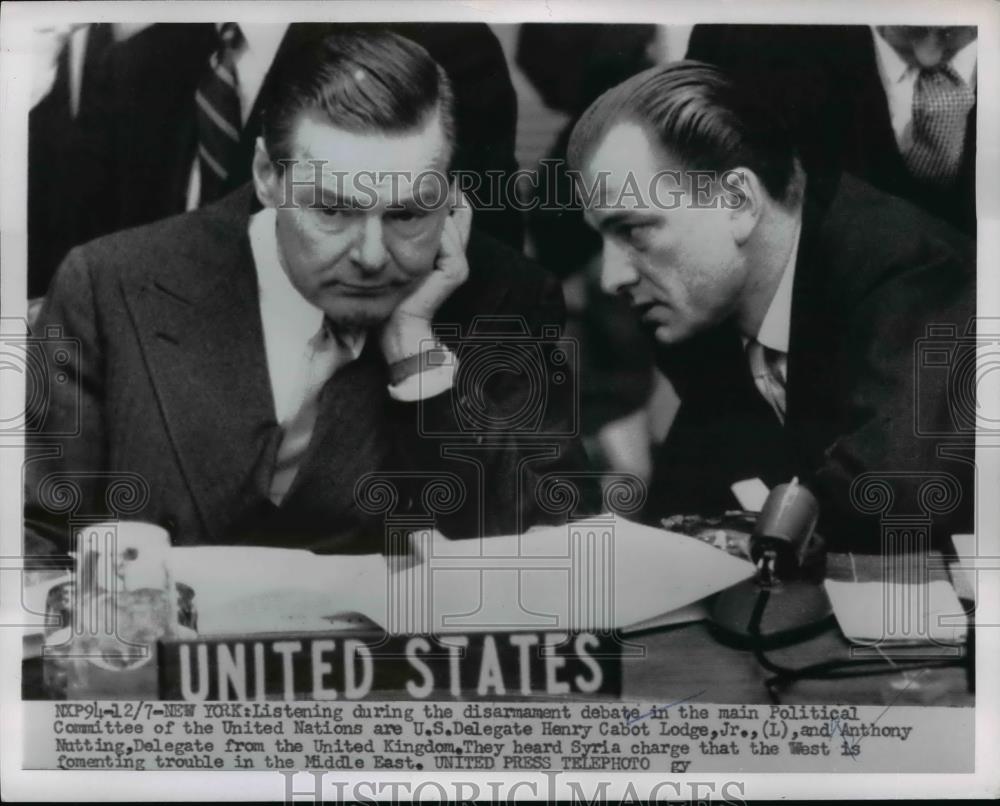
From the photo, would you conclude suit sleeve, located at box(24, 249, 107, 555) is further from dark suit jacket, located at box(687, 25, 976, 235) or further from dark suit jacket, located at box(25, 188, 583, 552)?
dark suit jacket, located at box(687, 25, 976, 235)

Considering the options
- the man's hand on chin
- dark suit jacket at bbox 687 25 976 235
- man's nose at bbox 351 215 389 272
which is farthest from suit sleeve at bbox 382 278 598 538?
dark suit jacket at bbox 687 25 976 235

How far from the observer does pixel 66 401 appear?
2607mm

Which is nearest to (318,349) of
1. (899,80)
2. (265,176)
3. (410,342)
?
(410,342)

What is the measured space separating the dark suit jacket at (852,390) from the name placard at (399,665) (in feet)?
1.61

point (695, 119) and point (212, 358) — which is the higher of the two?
point (695, 119)

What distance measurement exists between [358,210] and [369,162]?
0.46 ft

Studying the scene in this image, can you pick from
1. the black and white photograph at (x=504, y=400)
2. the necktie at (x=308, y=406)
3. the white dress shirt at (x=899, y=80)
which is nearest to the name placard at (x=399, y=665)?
the black and white photograph at (x=504, y=400)

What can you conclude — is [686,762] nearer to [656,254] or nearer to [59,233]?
[656,254]

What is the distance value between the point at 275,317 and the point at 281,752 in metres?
1.27

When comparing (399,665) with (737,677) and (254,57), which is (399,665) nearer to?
(737,677)

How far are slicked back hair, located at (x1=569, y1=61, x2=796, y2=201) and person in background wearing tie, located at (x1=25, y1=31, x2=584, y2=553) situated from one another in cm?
43

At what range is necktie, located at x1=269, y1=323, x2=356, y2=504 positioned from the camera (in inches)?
102

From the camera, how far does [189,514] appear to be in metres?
2.58

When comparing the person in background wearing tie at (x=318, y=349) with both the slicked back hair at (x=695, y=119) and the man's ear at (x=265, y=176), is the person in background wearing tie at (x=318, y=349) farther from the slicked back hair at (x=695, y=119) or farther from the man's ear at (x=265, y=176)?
the slicked back hair at (x=695, y=119)
